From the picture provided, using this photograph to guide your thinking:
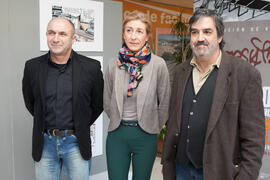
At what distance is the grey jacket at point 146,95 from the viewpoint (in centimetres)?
220

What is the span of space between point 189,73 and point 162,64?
21.2 inches

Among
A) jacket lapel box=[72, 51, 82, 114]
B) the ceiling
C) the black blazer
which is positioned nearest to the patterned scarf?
the black blazer

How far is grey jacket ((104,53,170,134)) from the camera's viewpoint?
220 cm

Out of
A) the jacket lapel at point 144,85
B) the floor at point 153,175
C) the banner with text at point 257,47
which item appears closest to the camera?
the jacket lapel at point 144,85

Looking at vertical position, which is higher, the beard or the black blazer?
the beard

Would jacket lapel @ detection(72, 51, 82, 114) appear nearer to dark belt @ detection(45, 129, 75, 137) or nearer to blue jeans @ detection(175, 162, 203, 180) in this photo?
dark belt @ detection(45, 129, 75, 137)

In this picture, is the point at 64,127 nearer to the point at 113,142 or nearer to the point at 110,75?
Result: the point at 113,142

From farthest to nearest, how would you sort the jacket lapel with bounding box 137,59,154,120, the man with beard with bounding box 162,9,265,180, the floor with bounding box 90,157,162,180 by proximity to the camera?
the floor with bounding box 90,157,162,180 → the jacket lapel with bounding box 137,59,154,120 → the man with beard with bounding box 162,9,265,180

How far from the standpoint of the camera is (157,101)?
237 cm

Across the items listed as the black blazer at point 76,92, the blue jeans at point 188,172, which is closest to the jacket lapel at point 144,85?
the black blazer at point 76,92

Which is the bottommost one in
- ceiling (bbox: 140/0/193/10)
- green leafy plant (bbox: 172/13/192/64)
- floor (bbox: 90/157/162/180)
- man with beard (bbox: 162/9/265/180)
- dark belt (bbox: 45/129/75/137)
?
floor (bbox: 90/157/162/180)

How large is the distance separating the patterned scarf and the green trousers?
31 cm

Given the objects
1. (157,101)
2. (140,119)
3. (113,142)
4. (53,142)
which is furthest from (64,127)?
(157,101)

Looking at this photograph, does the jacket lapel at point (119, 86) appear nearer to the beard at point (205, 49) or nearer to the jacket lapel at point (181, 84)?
the jacket lapel at point (181, 84)
